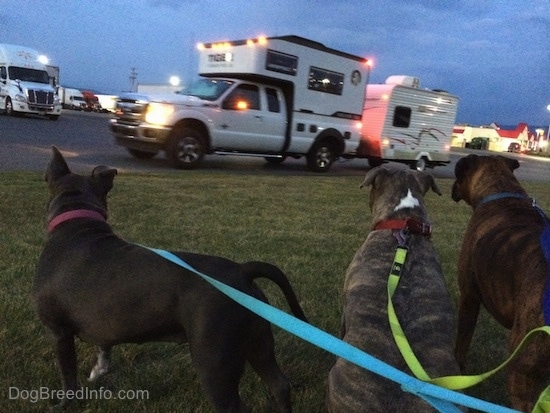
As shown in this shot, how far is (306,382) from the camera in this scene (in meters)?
3.34

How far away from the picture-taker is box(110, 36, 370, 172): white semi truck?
13.0m

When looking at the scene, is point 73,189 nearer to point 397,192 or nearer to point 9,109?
point 397,192

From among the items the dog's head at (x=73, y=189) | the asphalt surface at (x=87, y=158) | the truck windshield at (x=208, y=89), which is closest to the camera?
the dog's head at (x=73, y=189)

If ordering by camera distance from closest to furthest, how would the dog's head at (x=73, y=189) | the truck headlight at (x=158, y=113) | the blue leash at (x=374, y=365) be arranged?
the blue leash at (x=374, y=365) → the dog's head at (x=73, y=189) → the truck headlight at (x=158, y=113)

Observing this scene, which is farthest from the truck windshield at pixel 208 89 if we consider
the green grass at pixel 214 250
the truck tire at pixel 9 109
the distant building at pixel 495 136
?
the distant building at pixel 495 136

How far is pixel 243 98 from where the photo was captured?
14.1 metres

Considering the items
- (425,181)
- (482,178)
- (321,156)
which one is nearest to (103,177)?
(425,181)

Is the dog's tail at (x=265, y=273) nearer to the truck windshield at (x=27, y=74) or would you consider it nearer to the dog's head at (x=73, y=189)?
the dog's head at (x=73, y=189)

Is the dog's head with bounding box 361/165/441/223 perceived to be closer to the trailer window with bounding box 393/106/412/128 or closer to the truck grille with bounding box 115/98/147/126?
the truck grille with bounding box 115/98/147/126

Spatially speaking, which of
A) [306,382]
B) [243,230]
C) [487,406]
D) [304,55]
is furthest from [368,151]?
[487,406]

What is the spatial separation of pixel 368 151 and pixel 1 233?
1421cm

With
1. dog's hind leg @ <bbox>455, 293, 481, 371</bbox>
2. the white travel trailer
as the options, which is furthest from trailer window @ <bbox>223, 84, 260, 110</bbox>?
dog's hind leg @ <bbox>455, 293, 481, 371</bbox>

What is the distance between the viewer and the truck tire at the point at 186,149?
12961 mm

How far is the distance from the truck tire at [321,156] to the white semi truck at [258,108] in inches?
1.2
